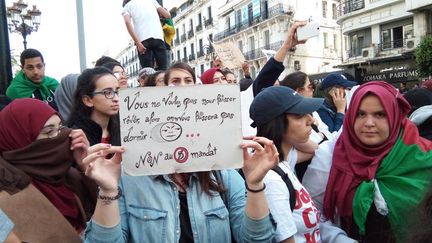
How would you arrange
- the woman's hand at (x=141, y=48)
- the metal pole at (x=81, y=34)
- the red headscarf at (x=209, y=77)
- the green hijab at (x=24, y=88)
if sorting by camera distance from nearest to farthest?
the green hijab at (x=24, y=88)
the red headscarf at (x=209, y=77)
the metal pole at (x=81, y=34)
the woman's hand at (x=141, y=48)

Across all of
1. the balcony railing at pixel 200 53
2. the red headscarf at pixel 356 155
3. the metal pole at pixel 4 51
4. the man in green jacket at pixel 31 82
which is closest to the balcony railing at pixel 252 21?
the balcony railing at pixel 200 53

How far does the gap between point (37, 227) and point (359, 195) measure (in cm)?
171

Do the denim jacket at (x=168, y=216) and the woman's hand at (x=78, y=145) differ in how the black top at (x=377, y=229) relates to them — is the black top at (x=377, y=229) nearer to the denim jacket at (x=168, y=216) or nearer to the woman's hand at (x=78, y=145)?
the denim jacket at (x=168, y=216)

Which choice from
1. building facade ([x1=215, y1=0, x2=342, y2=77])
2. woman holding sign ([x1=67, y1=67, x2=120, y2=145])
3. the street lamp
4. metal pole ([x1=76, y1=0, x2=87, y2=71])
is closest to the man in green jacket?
metal pole ([x1=76, y1=0, x2=87, y2=71])

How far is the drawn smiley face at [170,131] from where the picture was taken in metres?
1.76

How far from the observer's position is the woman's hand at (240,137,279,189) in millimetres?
1824

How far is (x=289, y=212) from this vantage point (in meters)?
2.03

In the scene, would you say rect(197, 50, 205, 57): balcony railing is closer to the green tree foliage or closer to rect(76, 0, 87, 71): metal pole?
the green tree foliage

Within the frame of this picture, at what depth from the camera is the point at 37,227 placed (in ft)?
6.22

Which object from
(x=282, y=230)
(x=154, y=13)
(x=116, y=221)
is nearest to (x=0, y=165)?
(x=116, y=221)

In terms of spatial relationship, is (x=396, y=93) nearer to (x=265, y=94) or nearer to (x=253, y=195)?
(x=265, y=94)

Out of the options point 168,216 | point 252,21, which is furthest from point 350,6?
point 168,216

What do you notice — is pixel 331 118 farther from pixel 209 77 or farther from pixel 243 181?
pixel 243 181

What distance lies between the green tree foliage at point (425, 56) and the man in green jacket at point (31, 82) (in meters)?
19.6
